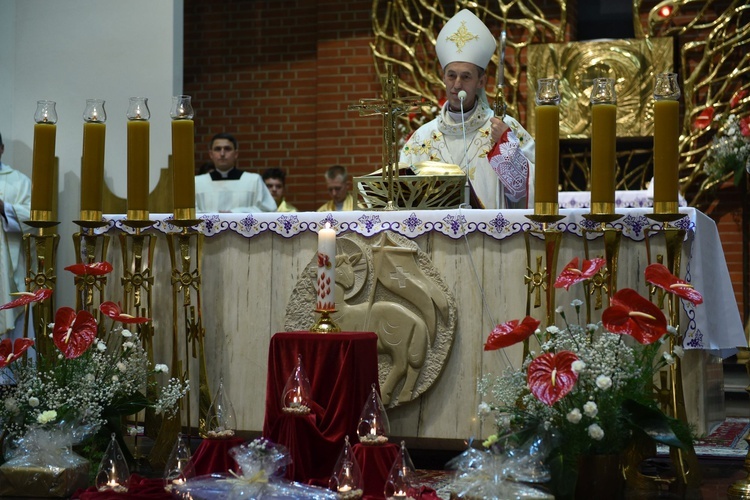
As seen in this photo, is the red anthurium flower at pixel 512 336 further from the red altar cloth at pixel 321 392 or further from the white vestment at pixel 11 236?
the white vestment at pixel 11 236

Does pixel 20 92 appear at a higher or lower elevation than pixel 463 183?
higher

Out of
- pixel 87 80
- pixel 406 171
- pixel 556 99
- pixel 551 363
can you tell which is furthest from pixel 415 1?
pixel 551 363

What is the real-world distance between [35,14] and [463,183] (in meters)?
4.52

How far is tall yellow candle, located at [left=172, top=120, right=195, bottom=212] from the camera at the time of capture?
13.7ft

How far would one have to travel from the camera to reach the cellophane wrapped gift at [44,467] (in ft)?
11.6

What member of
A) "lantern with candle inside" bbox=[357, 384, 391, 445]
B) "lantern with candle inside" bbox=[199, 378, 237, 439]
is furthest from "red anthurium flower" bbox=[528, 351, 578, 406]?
"lantern with candle inside" bbox=[199, 378, 237, 439]

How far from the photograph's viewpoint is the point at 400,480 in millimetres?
3186

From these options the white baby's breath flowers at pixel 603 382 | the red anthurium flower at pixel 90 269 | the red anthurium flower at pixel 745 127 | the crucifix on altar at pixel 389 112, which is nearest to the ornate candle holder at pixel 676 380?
the white baby's breath flowers at pixel 603 382

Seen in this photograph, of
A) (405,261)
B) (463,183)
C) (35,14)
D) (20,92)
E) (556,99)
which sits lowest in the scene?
(405,261)

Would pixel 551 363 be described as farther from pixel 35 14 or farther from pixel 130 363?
pixel 35 14

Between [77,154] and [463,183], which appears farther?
[77,154]

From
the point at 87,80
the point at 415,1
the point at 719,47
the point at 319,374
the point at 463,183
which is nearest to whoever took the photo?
the point at 319,374

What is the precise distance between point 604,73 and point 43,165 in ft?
17.4

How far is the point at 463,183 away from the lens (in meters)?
4.32
